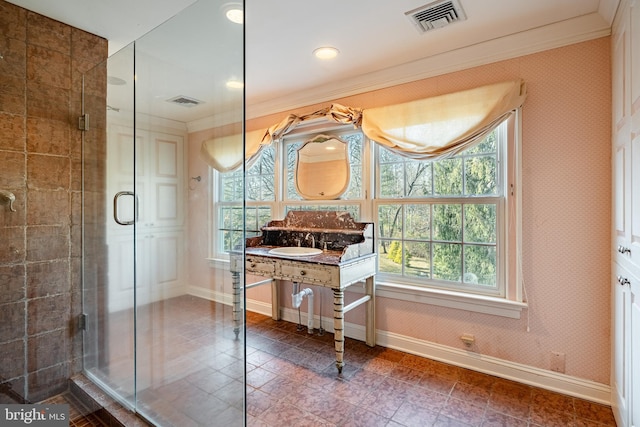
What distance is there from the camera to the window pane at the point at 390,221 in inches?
101

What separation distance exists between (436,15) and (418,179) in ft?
3.53

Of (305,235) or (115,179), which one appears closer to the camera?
(115,179)

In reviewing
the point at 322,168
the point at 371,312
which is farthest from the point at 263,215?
the point at 371,312

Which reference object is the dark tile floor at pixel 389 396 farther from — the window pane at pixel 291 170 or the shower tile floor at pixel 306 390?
the window pane at pixel 291 170

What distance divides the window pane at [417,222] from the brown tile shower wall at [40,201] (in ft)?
7.23

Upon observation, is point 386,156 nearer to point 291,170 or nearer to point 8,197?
point 291,170

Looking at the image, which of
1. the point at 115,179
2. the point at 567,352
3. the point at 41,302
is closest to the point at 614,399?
the point at 567,352

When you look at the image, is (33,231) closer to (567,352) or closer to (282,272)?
(282,272)

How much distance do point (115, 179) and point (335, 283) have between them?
1.47m

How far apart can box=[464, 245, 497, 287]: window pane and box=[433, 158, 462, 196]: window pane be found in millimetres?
411

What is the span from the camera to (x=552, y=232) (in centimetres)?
195

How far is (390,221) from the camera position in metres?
2.61

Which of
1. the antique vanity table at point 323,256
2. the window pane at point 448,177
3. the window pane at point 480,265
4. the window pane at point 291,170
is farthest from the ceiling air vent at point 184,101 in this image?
the window pane at point 480,265

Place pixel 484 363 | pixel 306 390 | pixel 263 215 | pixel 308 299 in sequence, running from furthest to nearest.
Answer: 1. pixel 263 215
2. pixel 308 299
3. pixel 484 363
4. pixel 306 390
